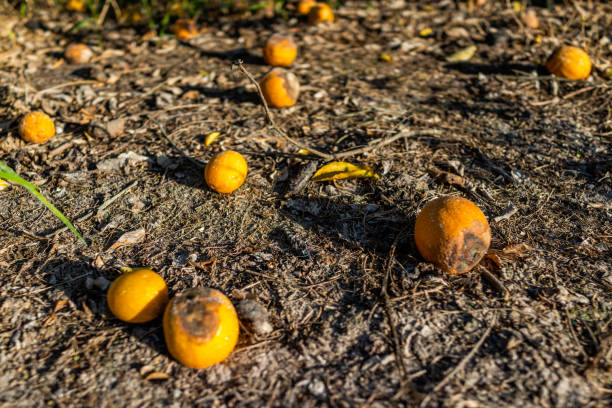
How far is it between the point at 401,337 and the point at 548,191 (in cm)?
194

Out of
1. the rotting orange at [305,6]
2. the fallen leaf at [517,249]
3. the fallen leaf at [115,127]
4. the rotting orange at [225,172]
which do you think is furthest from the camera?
the rotting orange at [305,6]

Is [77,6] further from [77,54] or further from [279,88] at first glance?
[279,88]

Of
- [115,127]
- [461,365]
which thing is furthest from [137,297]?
[115,127]

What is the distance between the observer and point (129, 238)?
3240mm

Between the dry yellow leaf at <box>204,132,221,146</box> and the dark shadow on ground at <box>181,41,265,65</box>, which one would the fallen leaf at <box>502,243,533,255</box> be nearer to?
the dry yellow leaf at <box>204,132,221,146</box>

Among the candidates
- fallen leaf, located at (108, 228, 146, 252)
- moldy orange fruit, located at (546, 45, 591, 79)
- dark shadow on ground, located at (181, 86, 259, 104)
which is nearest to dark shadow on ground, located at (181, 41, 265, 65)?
dark shadow on ground, located at (181, 86, 259, 104)

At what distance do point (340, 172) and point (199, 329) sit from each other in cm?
179

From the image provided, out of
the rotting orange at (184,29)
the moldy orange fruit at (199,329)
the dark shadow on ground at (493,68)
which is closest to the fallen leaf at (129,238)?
the moldy orange fruit at (199,329)

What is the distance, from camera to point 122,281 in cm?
262

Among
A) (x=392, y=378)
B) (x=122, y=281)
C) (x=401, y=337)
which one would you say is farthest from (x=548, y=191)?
(x=122, y=281)

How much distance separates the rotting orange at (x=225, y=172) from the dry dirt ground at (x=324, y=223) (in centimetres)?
14

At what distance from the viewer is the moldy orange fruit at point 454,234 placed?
2.71 metres

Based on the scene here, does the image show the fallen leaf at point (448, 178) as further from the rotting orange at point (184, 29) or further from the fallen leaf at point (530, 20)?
the rotting orange at point (184, 29)

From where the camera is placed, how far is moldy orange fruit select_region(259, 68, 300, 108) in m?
4.39
